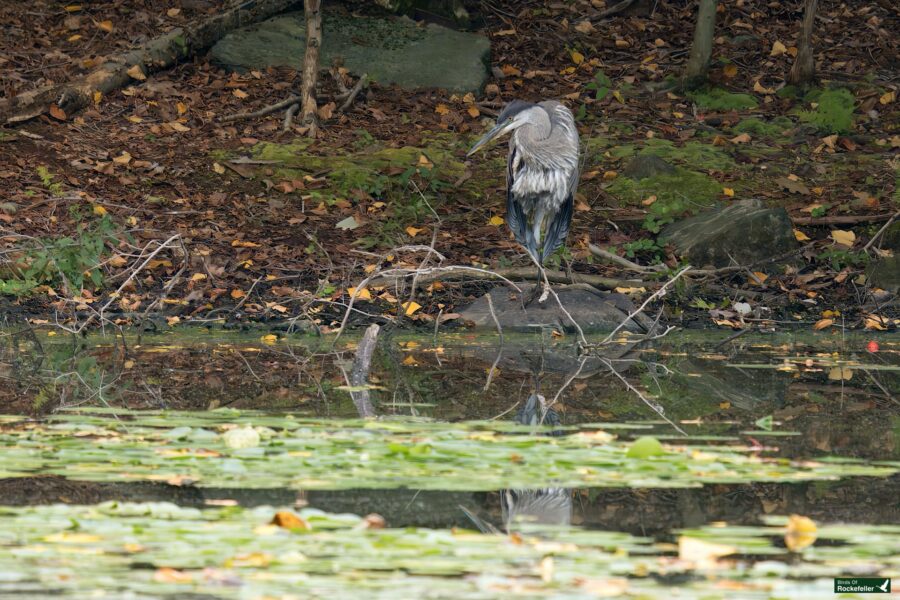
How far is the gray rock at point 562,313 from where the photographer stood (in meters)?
8.16

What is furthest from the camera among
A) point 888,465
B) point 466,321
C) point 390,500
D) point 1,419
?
point 466,321

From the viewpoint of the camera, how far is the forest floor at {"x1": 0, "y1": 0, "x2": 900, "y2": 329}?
866cm

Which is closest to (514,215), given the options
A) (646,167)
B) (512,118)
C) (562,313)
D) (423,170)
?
(512,118)

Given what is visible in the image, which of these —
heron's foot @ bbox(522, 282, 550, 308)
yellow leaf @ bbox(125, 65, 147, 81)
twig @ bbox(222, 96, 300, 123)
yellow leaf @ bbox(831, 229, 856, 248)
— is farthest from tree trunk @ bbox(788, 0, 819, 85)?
yellow leaf @ bbox(125, 65, 147, 81)

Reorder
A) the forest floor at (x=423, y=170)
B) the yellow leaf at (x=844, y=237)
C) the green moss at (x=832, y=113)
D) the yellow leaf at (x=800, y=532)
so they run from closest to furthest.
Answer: the yellow leaf at (x=800, y=532)
the forest floor at (x=423, y=170)
the yellow leaf at (x=844, y=237)
the green moss at (x=832, y=113)

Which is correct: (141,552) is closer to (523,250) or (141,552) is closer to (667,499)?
(667,499)

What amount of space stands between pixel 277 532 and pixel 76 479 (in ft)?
2.90

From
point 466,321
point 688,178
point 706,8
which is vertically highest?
point 706,8

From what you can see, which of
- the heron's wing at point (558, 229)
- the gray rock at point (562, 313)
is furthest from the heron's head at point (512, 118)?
the gray rock at point (562, 313)

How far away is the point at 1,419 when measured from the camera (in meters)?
4.70

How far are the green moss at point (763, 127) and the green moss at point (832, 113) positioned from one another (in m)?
0.19

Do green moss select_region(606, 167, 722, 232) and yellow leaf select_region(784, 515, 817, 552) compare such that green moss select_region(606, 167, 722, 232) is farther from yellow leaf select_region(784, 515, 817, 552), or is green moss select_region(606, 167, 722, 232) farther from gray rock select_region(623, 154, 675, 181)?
yellow leaf select_region(784, 515, 817, 552)

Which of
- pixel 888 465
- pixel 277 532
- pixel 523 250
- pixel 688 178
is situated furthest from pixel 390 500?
pixel 688 178

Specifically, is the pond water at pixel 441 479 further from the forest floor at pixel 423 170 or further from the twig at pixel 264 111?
the twig at pixel 264 111
